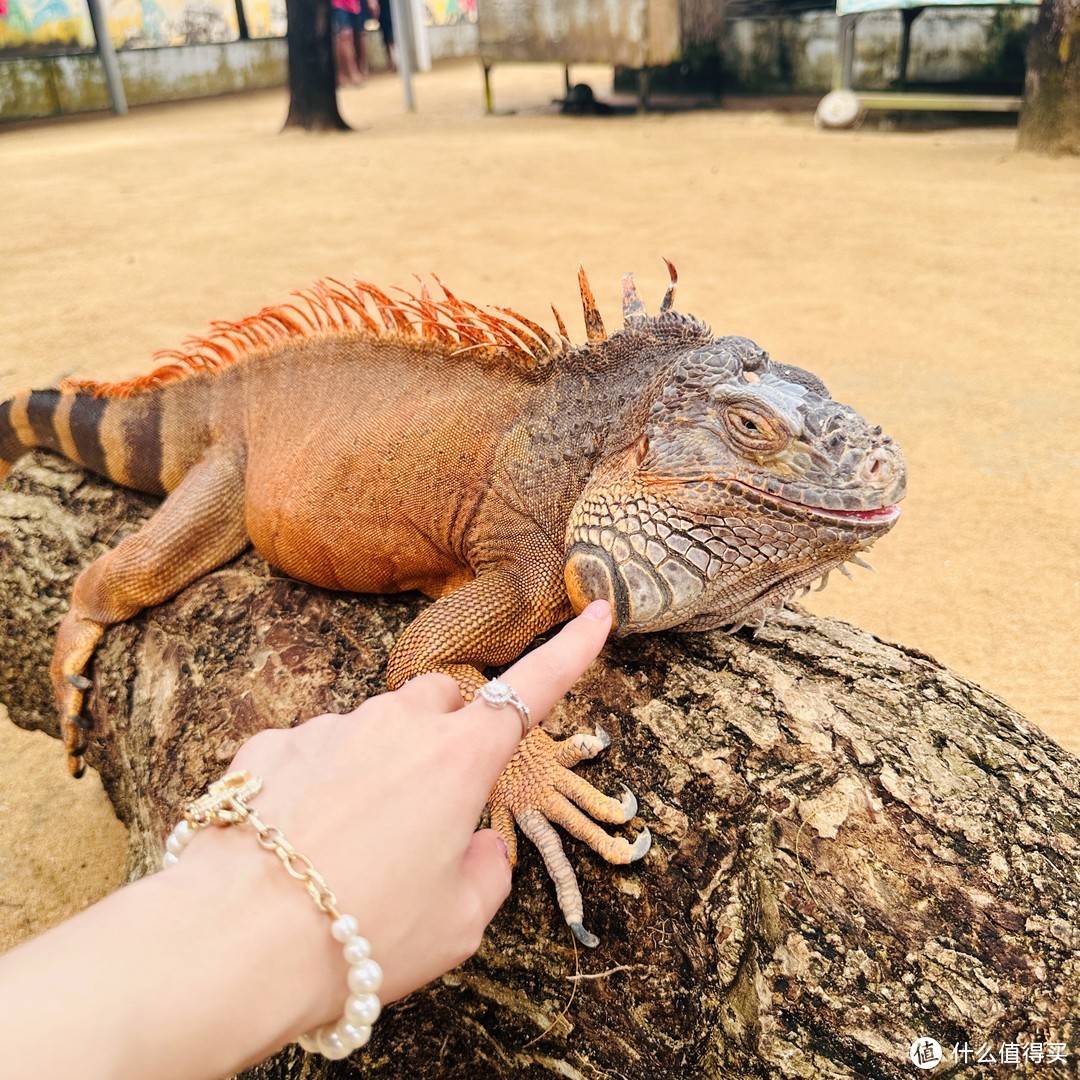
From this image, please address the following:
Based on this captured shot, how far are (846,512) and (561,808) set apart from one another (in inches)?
32.2

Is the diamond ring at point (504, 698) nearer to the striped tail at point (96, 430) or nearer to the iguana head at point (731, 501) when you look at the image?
the iguana head at point (731, 501)

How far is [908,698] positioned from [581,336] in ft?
17.2

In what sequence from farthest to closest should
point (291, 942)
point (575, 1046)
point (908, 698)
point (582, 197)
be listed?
point (582, 197) < point (908, 698) < point (575, 1046) < point (291, 942)

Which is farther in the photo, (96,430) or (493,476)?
(96,430)

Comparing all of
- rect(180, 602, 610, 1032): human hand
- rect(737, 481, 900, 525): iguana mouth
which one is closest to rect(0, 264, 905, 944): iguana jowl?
rect(737, 481, 900, 525): iguana mouth

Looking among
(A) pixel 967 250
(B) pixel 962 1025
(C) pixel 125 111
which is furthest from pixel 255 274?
(C) pixel 125 111

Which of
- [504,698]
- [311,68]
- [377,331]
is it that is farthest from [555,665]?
[311,68]

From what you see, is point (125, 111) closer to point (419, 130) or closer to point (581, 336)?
point (419, 130)

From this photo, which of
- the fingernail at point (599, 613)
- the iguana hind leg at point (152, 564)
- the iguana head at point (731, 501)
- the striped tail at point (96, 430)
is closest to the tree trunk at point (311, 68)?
the striped tail at point (96, 430)

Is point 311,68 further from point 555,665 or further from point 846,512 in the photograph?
point 555,665

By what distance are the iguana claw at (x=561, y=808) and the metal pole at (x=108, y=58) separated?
73.4 ft

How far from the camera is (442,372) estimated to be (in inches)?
101

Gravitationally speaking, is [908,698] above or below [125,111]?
below

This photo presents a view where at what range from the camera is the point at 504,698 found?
1174mm
